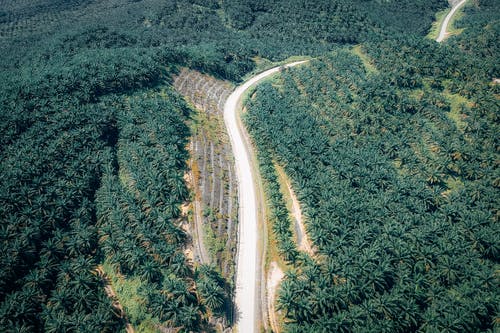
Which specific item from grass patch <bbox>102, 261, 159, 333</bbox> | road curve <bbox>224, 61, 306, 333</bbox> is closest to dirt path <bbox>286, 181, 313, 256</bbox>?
road curve <bbox>224, 61, 306, 333</bbox>

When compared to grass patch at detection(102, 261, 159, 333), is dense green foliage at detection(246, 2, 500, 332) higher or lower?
higher

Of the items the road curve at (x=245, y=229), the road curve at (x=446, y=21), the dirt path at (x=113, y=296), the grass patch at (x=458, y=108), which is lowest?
the dirt path at (x=113, y=296)

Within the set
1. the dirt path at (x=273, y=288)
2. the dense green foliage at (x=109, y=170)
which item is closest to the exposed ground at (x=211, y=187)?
the dense green foliage at (x=109, y=170)

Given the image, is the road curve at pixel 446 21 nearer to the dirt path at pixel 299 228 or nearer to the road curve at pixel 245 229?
the road curve at pixel 245 229

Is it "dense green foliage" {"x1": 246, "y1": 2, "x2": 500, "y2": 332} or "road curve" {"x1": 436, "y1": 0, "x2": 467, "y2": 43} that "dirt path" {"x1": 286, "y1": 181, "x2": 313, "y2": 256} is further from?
"road curve" {"x1": 436, "y1": 0, "x2": 467, "y2": 43}

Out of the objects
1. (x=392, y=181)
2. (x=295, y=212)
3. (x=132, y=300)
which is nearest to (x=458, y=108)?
(x=392, y=181)

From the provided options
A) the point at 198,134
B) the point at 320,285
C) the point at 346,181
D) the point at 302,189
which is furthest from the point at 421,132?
the point at 198,134

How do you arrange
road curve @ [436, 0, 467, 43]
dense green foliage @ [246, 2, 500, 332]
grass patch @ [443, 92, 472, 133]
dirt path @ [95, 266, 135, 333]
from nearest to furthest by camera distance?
dense green foliage @ [246, 2, 500, 332]
dirt path @ [95, 266, 135, 333]
grass patch @ [443, 92, 472, 133]
road curve @ [436, 0, 467, 43]

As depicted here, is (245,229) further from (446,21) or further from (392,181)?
(446,21)

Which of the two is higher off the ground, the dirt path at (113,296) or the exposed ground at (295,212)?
the exposed ground at (295,212)
